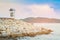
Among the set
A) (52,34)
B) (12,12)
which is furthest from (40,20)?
(12,12)

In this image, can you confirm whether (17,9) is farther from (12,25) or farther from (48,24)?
(48,24)

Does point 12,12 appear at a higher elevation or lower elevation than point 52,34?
higher

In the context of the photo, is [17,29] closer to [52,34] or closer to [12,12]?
[12,12]

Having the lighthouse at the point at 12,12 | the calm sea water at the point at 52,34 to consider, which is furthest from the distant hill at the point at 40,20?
the lighthouse at the point at 12,12

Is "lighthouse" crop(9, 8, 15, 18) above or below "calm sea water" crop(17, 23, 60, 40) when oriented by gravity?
above

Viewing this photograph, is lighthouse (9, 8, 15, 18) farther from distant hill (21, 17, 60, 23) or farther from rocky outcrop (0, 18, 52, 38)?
distant hill (21, 17, 60, 23)

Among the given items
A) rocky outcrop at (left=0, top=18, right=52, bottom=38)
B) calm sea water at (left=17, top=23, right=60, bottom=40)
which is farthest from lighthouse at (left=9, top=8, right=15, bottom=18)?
calm sea water at (left=17, top=23, right=60, bottom=40)

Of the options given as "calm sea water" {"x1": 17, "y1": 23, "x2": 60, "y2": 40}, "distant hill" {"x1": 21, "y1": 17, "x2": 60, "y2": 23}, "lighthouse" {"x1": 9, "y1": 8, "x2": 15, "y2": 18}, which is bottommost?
"calm sea water" {"x1": 17, "y1": 23, "x2": 60, "y2": 40}

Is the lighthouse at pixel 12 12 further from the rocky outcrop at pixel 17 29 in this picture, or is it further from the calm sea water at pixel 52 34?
the calm sea water at pixel 52 34

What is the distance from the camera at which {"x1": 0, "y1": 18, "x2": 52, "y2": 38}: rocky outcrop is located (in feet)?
4.70

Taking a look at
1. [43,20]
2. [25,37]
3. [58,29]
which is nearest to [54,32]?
[58,29]

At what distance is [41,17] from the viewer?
153cm

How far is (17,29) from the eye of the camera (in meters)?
1.46

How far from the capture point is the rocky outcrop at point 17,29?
1434mm
